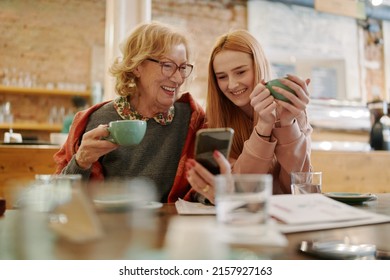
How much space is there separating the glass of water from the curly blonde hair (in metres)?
0.63

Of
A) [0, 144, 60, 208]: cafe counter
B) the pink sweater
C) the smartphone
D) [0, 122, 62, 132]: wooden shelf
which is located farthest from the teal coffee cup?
[0, 122, 62, 132]: wooden shelf

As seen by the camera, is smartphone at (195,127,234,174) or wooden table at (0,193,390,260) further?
smartphone at (195,127,234,174)

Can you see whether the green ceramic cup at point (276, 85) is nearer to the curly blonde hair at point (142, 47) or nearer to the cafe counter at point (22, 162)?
the curly blonde hair at point (142, 47)

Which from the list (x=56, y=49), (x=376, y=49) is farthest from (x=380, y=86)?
(x=56, y=49)

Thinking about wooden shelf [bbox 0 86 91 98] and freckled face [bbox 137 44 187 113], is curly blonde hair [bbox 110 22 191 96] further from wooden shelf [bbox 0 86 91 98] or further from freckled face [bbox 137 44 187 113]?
wooden shelf [bbox 0 86 91 98]

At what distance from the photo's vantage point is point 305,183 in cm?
104

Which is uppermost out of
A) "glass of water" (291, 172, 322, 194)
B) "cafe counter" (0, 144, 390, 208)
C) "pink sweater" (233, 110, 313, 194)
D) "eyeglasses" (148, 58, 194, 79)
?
"eyeglasses" (148, 58, 194, 79)

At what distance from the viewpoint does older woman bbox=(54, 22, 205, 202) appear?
131cm

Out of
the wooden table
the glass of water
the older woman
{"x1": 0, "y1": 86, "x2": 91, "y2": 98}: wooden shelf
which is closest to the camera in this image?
the wooden table

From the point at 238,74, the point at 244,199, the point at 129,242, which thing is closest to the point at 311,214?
the point at 244,199

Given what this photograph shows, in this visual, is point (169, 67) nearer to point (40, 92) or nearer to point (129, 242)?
point (129, 242)

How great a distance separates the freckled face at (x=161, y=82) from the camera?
1.36m
